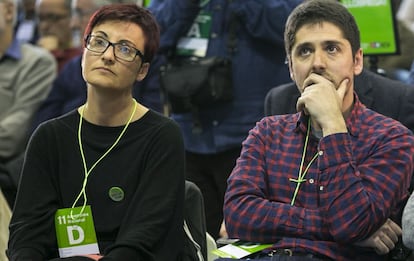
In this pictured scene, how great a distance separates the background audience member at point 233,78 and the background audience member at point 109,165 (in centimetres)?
78

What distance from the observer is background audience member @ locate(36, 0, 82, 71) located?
5.59 metres

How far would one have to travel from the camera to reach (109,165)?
2717mm

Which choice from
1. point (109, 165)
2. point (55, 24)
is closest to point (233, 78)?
point (109, 165)

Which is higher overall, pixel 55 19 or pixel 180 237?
pixel 55 19

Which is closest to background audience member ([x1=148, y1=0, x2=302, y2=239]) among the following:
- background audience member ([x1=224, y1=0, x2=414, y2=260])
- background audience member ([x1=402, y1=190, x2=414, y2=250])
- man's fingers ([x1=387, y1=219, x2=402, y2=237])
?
background audience member ([x1=224, y1=0, x2=414, y2=260])

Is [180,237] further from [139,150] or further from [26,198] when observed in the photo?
[26,198]

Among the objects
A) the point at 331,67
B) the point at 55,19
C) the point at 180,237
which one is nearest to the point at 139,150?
the point at 180,237

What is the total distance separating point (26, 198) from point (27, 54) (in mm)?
2206

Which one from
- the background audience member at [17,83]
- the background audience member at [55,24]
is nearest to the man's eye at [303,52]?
the background audience member at [17,83]

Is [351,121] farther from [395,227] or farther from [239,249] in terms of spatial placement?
[239,249]

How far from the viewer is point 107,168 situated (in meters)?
2.71

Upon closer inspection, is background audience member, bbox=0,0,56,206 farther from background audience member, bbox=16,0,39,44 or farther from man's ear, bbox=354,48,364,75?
man's ear, bbox=354,48,364,75

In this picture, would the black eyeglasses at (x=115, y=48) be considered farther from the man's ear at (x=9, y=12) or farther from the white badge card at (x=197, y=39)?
the man's ear at (x=9, y=12)

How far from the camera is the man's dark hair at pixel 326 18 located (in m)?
2.56
